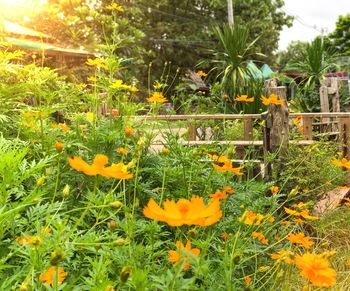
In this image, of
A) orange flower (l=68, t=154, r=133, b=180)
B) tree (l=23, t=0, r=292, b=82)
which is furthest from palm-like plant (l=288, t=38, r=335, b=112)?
tree (l=23, t=0, r=292, b=82)

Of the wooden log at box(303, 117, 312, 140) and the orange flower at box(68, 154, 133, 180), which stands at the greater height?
the orange flower at box(68, 154, 133, 180)

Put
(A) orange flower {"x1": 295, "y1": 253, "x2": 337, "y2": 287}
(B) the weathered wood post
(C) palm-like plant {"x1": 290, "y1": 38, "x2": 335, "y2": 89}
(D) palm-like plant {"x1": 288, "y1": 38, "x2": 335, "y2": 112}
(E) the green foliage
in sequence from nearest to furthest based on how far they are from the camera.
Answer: (A) orange flower {"x1": 295, "y1": 253, "x2": 337, "y2": 287}, (E) the green foliage, (B) the weathered wood post, (D) palm-like plant {"x1": 288, "y1": 38, "x2": 335, "y2": 112}, (C) palm-like plant {"x1": 290, "y1": 38, "x2": 335, "y2": 89}

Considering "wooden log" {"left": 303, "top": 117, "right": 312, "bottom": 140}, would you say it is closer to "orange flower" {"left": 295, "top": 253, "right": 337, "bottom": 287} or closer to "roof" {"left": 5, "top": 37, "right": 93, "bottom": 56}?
"roof" {"left": 5, "top": 37, "right": 93, "bottom": 56}

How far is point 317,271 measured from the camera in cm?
96

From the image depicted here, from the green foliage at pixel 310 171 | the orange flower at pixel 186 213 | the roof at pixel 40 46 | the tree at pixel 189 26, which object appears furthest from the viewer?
the tree at pixel 189 26

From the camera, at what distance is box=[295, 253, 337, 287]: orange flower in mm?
937

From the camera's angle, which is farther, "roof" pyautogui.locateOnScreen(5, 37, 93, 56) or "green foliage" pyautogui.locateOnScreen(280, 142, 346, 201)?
"roof" pyautogui.locateOnScreen(5, 37, 93, 56)

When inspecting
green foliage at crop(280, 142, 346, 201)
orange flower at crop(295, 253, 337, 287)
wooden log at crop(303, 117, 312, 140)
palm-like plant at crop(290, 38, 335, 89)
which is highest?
palm-like plant at crop(290, 38, 335, 89)

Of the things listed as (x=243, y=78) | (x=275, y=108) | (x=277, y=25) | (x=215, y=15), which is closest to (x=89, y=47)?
(x=243, y=78)

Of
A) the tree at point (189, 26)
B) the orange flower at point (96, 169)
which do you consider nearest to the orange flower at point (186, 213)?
the orange flower at point (96, 169)

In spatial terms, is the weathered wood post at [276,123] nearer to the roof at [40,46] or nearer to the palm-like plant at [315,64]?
the roof at [40,46]

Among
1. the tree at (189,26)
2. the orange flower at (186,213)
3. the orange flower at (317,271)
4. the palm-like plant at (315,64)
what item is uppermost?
the tree at (189,26)

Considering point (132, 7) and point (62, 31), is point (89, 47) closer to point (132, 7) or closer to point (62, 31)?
point (62, 31)

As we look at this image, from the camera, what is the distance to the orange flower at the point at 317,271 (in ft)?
3.07
